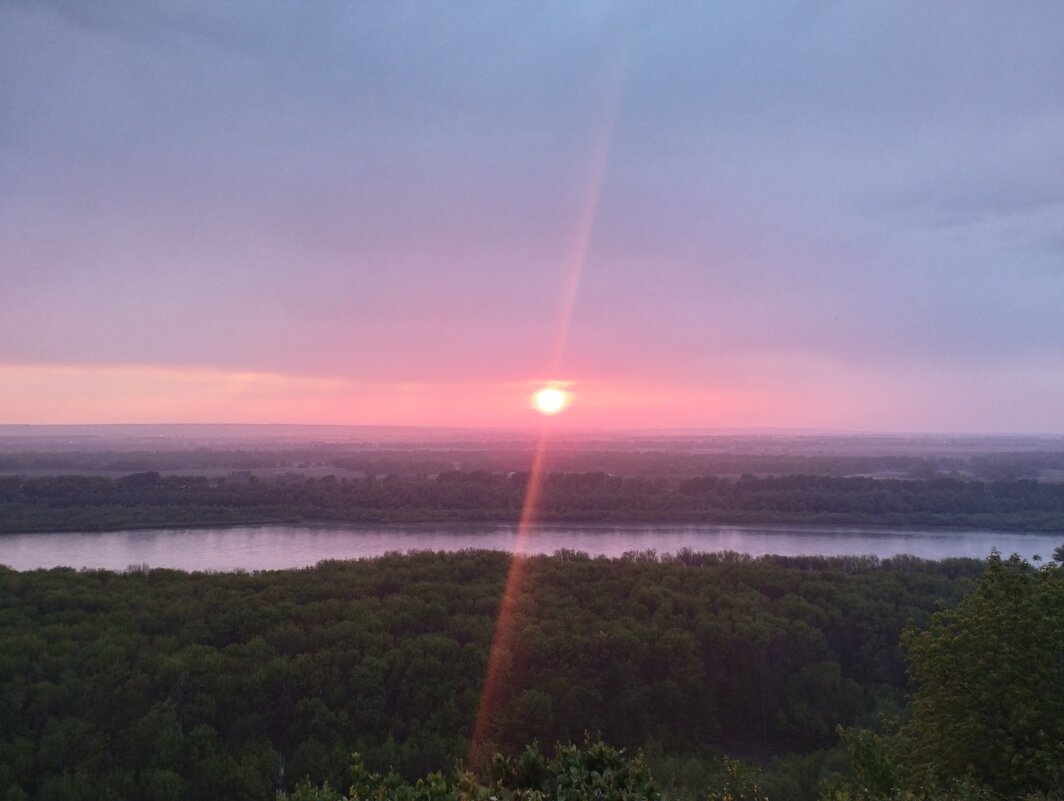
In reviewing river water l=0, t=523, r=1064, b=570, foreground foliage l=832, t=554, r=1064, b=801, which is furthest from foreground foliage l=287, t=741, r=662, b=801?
river water l=0, t=523, r=1064, b=570

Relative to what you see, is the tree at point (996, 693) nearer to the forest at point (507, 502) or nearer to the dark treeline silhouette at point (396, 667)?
the dark treeline silhouette at point (396, 667)

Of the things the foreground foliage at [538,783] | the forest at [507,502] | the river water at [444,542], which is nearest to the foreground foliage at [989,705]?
the foreground foliage at [538,783]

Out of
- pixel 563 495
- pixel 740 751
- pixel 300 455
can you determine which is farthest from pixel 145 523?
pixel 300 455

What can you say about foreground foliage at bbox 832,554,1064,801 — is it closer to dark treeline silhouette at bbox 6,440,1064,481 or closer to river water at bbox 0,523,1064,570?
river water at bbox 0,523,1064,570

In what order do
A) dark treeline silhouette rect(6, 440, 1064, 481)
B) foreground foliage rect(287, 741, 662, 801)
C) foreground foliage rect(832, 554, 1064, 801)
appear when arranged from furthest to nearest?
dark treeline silhouette rect(6, 440, 1064, 481) → foreground foliage rect(832, 554, 1064, 801) → foreground foliage rect(287, 741, 662, 801)

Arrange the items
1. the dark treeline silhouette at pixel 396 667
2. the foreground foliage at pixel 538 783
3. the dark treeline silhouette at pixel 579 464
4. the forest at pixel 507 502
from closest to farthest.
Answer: the foreground foliage at pixel 538 783 < the dark treeline silhouette at pixel 396 667 < the forest at pixel 507 502 < the dark treeline silhouette at pixel 579 464

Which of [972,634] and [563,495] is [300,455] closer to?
[563,495]

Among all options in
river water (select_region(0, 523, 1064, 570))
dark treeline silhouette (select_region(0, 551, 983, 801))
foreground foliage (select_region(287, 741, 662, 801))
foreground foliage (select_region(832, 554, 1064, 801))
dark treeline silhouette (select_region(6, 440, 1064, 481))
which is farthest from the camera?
dark treeline silhouette (select_region(6, 440, 1064, 481))
